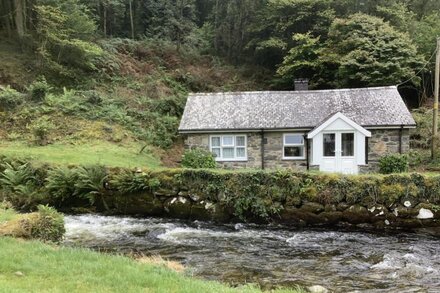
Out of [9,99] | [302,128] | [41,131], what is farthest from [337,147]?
[9,99]

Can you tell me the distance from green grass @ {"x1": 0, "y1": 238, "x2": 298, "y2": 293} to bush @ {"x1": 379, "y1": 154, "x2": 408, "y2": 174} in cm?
1613

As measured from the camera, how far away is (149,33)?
4291 centimetres

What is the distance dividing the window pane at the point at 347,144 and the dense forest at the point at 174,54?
1027 centimetres

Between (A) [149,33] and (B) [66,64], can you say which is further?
(A) [149,33]

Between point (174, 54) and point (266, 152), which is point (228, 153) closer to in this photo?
point (266, 152)

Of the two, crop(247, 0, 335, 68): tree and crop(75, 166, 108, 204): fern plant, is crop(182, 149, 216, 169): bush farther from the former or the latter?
crop(247, 0, 335, 68): tree

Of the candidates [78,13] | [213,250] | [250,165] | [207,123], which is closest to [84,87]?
[78,13]

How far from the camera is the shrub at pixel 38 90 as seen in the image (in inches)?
1071

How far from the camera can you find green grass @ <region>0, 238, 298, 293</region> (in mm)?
6002

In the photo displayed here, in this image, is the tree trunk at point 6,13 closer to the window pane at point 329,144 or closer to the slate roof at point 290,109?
the slate roof at point 290,109

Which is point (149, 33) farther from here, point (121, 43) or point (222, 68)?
point (222, 68)

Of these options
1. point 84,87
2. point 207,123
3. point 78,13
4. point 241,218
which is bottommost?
point 241,218

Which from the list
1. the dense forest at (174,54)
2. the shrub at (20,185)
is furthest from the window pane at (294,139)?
the shrub at (20,185)

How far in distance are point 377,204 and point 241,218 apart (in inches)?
182
